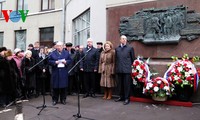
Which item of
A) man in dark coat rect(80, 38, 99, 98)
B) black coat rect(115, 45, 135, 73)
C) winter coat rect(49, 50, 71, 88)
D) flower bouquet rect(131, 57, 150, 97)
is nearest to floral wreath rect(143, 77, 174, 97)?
flower bouquet rect(131, 57, 150, 97)

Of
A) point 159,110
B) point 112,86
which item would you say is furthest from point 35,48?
point 159,110

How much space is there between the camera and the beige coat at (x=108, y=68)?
7879 millimetres

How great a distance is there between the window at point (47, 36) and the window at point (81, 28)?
Result: 421 cm

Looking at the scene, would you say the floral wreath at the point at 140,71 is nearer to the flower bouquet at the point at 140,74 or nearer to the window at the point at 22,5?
the flower bouquet at the point at 140,74

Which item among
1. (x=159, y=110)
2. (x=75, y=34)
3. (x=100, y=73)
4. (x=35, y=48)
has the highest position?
(x=75, y=34)

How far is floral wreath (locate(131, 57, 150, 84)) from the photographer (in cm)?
746

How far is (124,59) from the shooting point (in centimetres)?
752

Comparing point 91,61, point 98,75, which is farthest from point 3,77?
point 98,75

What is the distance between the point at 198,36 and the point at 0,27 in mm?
17449

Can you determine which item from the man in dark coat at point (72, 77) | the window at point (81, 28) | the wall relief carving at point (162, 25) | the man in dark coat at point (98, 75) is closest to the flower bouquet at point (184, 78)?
the wall relief carving at point (162, 25)

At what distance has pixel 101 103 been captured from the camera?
746cm

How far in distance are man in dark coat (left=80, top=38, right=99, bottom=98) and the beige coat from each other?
374 millimetres

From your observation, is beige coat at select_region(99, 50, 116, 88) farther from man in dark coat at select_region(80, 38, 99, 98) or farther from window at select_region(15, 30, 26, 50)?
window at select_region(15, 30, 26, 50)

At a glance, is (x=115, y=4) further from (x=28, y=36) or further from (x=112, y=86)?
(x=28, y=36)
